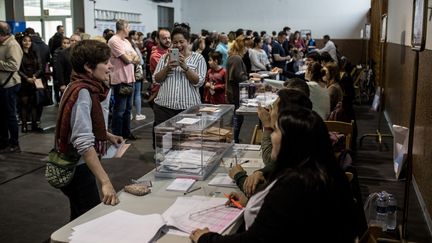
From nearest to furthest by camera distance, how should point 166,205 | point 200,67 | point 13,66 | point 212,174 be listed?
point 166,205 → point 212,174 → point 200,67 → point 13,66

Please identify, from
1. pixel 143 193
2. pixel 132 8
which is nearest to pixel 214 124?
pixel 143 193

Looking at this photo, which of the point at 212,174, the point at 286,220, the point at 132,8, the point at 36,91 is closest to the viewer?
the point at 286,220

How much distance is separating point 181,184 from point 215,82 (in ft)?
11.8

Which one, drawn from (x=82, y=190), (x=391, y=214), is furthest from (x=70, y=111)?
(x=391, y=214)

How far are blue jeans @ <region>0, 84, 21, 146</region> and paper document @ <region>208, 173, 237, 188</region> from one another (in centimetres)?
384

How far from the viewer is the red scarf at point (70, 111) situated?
2.10 meters

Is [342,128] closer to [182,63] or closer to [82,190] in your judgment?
[182,63]

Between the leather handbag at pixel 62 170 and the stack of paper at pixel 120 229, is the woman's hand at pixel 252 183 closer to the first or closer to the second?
the stack of paper at pixel 120 229

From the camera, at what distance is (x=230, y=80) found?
242 inches

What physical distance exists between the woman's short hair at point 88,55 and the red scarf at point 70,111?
0.05 meters

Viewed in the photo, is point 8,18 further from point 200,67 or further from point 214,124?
point 214,124

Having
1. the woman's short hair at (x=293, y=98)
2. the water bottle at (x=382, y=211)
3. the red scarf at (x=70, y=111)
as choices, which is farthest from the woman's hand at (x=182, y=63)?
the water bottle at (x=382, y=211)

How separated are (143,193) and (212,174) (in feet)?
1.56

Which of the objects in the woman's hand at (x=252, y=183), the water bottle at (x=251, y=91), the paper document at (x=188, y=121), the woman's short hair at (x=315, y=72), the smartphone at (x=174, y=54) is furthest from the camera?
the water bottle at (x=251, y=91)
